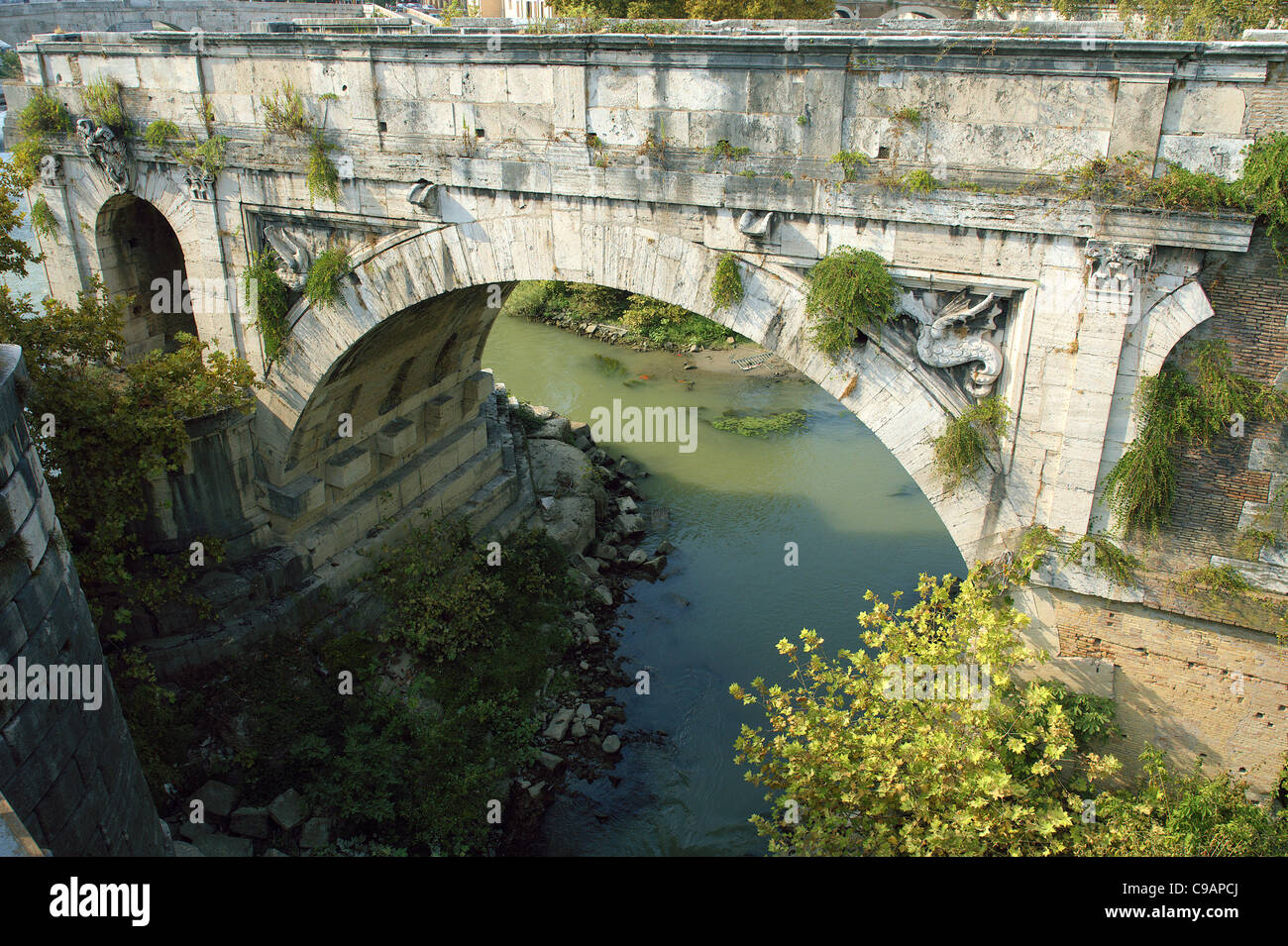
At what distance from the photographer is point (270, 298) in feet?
30.3

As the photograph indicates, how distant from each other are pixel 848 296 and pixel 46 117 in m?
8.67

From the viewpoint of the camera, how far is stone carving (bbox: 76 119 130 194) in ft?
31.1

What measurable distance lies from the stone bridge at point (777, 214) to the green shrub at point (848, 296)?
0.43 ft

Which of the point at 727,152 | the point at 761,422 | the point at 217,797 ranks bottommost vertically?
the point at 217,797

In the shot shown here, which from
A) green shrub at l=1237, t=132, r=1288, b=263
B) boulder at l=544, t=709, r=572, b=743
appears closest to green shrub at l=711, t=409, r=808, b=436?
boulder at l=544, t=709, r=572, b=743

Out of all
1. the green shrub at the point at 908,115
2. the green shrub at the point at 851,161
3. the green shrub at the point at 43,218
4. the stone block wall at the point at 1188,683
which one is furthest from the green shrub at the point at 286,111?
the stone block wall at the point at 1188,683

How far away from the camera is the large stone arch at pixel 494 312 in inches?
273

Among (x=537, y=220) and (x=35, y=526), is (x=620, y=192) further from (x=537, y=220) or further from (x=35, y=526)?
(x=35, y=526)

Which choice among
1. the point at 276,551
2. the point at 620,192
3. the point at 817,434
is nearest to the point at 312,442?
the point at 276,551

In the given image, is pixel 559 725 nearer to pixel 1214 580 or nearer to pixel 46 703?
pixel 46 703

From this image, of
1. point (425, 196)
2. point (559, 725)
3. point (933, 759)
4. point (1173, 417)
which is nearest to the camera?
point (933, 759)

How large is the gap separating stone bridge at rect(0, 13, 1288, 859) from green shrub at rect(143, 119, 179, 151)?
124 millimetres

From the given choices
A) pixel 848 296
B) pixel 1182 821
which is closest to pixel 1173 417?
pixel 848 296

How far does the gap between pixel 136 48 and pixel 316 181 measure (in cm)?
260
